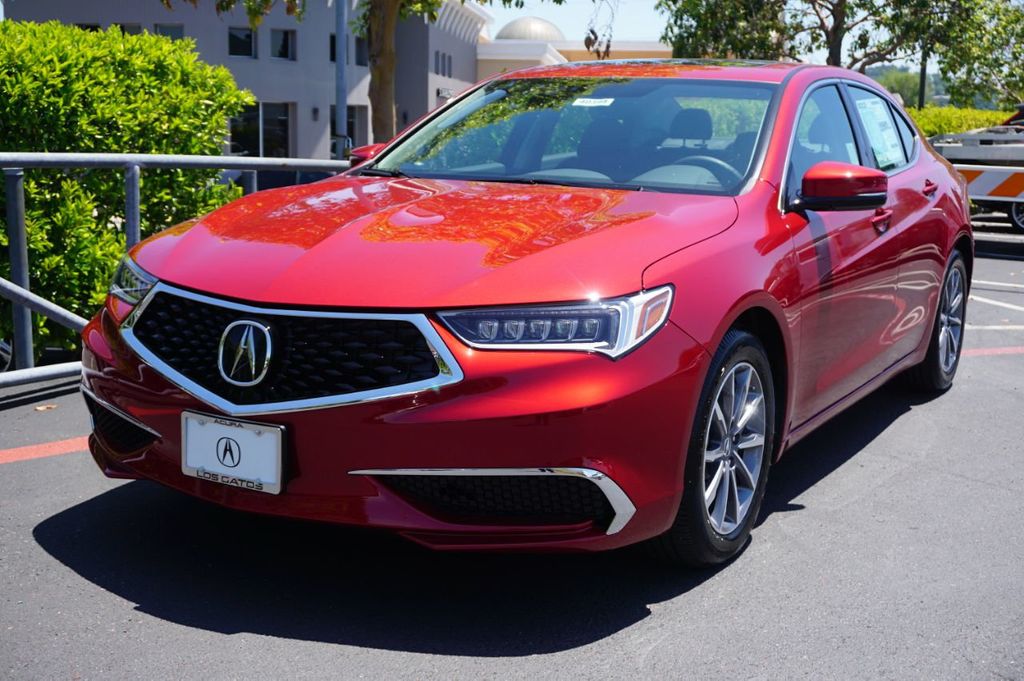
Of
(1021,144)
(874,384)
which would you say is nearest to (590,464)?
(874,384)

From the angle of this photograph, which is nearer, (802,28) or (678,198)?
(678,198)

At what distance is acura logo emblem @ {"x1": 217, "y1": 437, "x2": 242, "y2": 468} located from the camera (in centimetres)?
355

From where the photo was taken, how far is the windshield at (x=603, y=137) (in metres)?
4.66

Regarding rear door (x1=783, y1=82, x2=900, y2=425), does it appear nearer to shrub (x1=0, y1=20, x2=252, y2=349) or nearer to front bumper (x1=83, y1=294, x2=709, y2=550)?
front bumper (x1=83, y1=294, x2=709, y2=550)

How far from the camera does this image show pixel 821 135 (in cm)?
514

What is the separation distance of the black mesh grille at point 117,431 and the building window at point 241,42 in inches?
1521

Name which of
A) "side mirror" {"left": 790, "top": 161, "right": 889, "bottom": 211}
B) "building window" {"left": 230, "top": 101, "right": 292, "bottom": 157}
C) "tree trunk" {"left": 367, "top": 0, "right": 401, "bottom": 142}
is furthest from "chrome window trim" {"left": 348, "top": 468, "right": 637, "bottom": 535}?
"building window" {"left": 230, "top": 101, "right": 292, "bottom": 157}

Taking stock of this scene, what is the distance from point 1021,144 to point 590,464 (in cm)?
1484

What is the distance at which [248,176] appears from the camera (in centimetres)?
772

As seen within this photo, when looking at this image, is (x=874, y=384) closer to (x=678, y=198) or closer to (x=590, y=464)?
(x=678, y=198)

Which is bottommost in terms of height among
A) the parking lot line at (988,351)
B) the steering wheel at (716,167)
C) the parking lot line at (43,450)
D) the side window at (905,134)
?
Answer: the parking lot line at (988,351)

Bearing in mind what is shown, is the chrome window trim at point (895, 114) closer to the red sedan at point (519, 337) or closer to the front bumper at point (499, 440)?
the red sedan at point (519, 337)

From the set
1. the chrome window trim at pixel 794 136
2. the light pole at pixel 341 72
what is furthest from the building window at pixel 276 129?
the chrome window trim at pixel 794 136

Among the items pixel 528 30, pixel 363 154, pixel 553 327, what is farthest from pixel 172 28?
pixel 528 30
